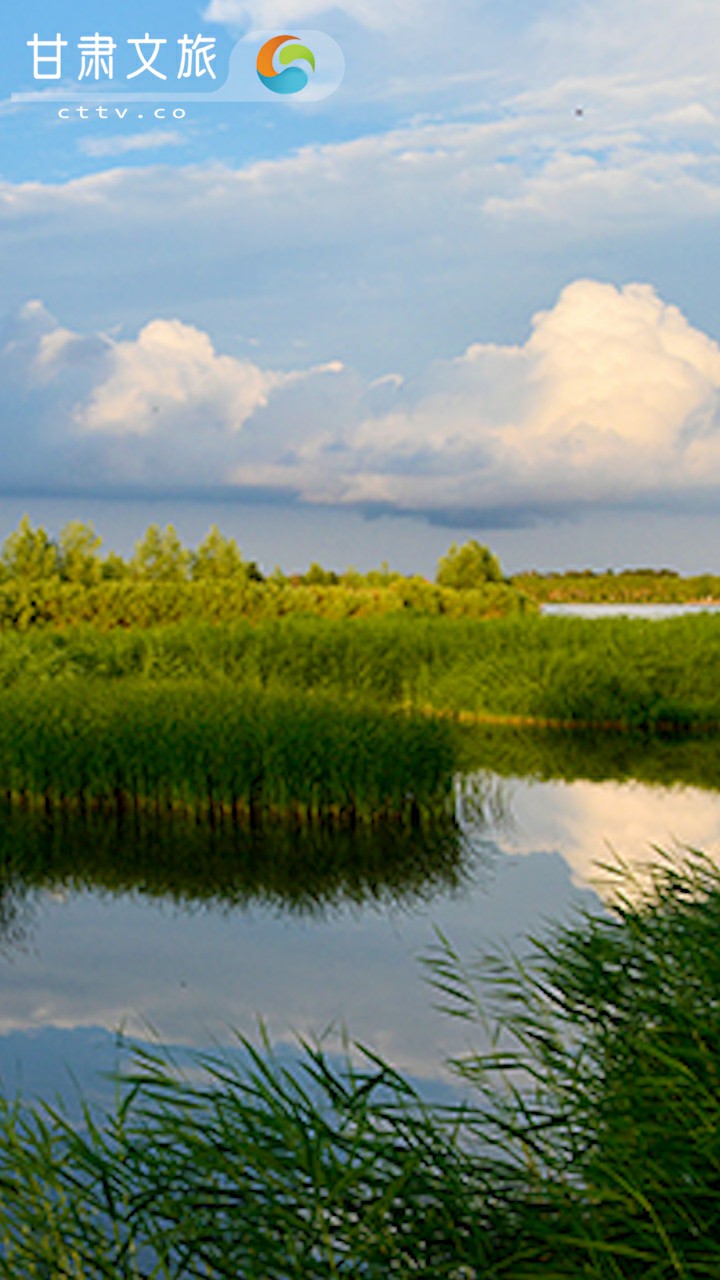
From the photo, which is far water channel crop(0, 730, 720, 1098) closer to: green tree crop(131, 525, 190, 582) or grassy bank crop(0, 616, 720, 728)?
grassy bank crop(0, 616, 720, 728)

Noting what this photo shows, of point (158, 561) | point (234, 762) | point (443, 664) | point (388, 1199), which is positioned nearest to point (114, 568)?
point (158, 561)

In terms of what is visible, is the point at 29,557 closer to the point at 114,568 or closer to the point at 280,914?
the point at 114,568

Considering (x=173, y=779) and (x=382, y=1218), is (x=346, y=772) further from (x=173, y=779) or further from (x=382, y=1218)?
(x=382, y=1218)

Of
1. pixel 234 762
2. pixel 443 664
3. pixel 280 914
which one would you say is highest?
pixel 443 664

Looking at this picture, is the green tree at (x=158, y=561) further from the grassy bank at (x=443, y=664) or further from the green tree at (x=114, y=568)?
the grassy bank at (x=443, y=664)

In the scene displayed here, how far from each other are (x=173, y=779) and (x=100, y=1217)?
7.45 meters

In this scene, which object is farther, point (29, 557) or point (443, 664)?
point (29, 557)

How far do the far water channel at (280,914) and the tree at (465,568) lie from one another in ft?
92.5

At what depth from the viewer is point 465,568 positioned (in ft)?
137

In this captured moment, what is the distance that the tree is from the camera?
41.5 meters

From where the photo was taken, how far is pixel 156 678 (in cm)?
1917

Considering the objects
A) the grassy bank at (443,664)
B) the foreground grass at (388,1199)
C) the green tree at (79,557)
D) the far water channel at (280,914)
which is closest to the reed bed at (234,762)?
the far water channel at (280,914)

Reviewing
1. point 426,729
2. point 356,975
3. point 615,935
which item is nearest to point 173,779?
point 426,729

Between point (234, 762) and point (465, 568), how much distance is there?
30.9 m
